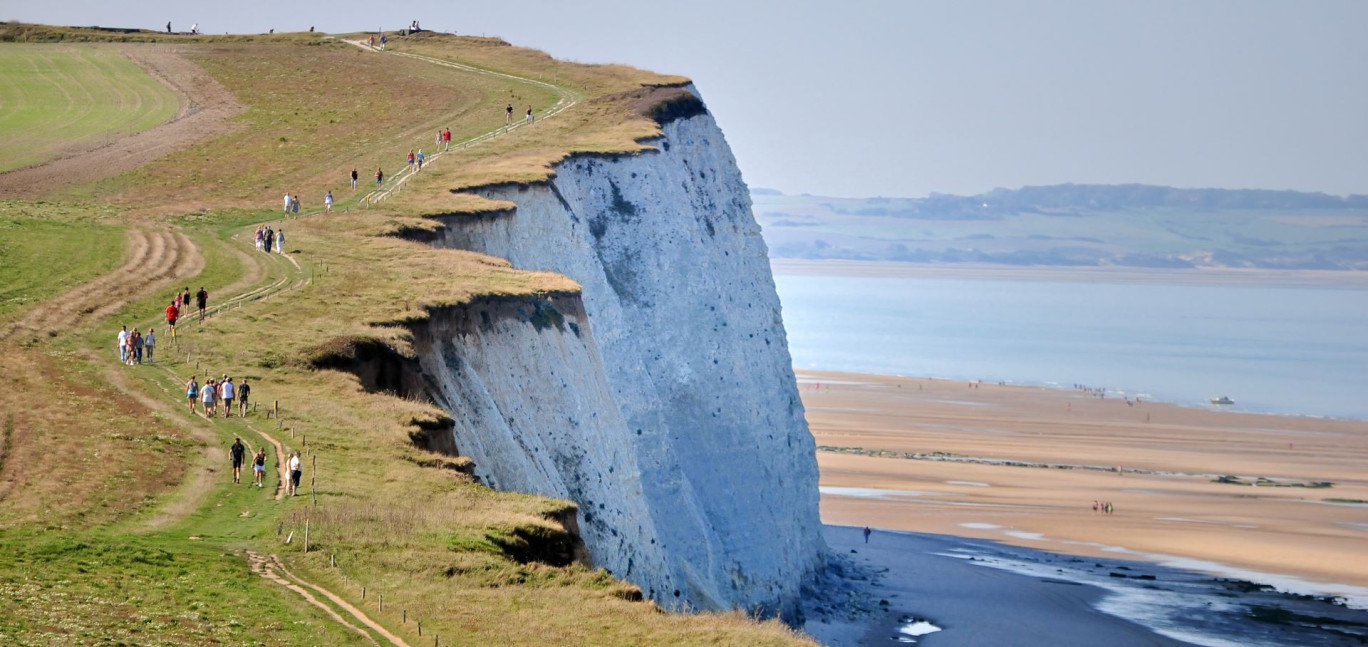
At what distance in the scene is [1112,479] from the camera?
88812mm

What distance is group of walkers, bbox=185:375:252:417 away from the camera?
105 feet

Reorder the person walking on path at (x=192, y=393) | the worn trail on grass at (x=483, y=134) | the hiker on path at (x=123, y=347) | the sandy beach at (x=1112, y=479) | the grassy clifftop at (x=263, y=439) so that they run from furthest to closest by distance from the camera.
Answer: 1. the sandy beach at (x=1112, y=479)
2. the worn trail on grass at (x=483, y=134)
3. the hiker on path at (x=123, y=347)
4. the person walking on path at (x=192, y=393)
5. the grassy clifftop at (x=263, y=439)

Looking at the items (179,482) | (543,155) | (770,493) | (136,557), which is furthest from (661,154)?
(136,557)

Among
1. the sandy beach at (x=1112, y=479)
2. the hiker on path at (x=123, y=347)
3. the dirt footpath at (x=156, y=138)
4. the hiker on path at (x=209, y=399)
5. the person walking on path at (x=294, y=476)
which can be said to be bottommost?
the sandy beach at (x=1112, y=479)

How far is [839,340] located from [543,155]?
460ft

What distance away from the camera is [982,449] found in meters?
99.8

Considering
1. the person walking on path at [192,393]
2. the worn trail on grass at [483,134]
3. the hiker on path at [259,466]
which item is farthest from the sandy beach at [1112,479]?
the hiker on path at [259,466]

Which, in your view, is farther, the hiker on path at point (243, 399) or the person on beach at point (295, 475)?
the hiker on path at point (243, 399)

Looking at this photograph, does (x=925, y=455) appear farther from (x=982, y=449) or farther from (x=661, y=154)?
(x=661, y=154)

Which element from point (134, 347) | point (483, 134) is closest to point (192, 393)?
point (134, 347)

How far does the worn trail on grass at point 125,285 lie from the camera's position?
3978cm

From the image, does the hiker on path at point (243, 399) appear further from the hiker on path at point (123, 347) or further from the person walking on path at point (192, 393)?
the hiker on path at point (123, 347)

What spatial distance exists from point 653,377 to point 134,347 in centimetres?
2072

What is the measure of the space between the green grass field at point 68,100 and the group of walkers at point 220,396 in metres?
44.1
